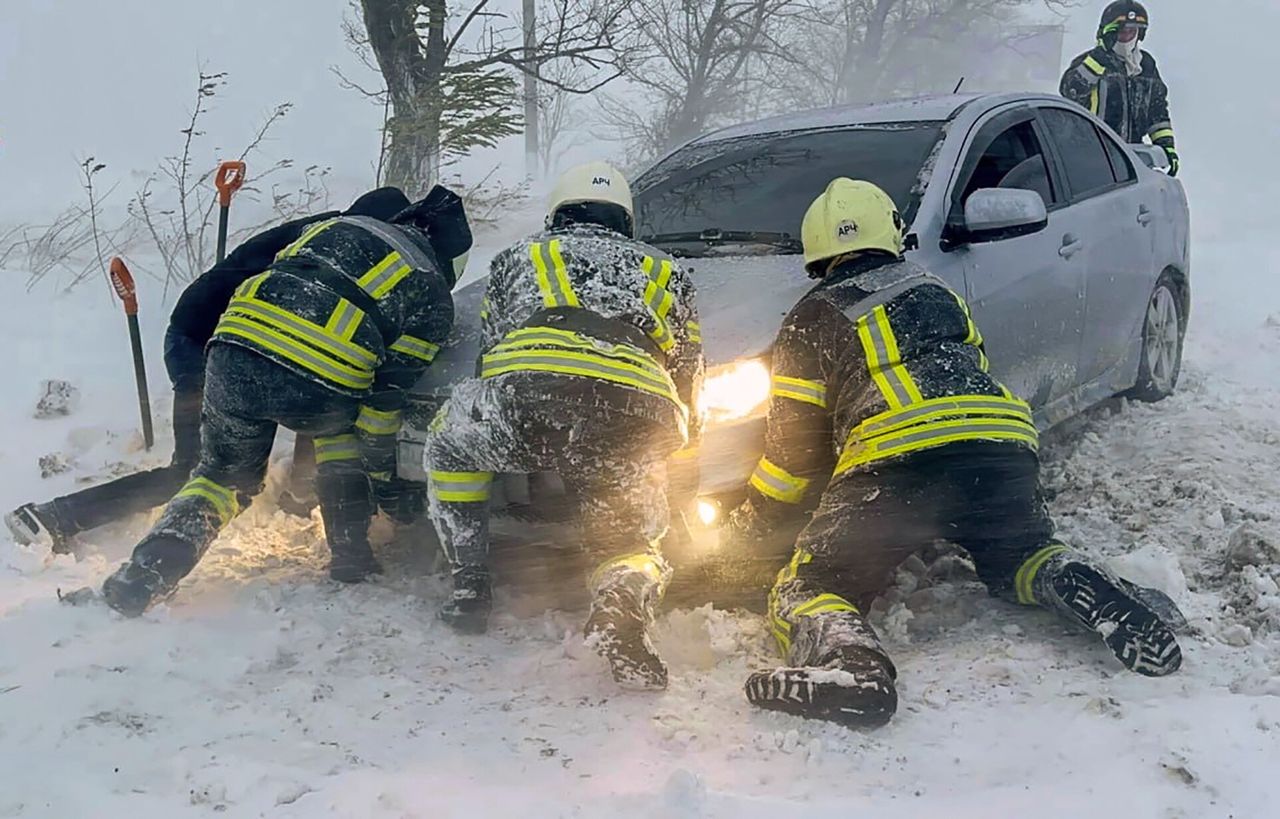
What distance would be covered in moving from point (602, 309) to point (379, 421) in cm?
100

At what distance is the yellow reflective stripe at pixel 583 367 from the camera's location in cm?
300

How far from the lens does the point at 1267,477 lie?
4.48 metres

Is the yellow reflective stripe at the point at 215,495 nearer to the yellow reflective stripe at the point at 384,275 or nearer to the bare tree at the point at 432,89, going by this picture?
the yellow reflective stripe at the point at 384,275

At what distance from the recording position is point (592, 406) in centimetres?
302

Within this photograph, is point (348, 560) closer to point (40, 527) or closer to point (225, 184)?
point (40, 527)

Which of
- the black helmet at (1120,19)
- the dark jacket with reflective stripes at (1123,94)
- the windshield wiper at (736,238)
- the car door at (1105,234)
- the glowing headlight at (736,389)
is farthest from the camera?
the dark jacket with reflective stripes at (1123,94)

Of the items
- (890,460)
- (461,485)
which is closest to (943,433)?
(890,460)

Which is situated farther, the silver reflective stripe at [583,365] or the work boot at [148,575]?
Answer: the work boot at [148,575]

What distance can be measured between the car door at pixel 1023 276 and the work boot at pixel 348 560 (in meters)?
2.39

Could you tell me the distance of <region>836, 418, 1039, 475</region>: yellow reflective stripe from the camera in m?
3.06

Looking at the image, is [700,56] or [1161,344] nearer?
[1161,344]

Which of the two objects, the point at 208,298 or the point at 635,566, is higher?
the point at 208,298

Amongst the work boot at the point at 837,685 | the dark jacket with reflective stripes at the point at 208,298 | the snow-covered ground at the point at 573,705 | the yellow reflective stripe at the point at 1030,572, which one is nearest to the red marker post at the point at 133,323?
the dark jacket with reflective stripes at the point at 208,298

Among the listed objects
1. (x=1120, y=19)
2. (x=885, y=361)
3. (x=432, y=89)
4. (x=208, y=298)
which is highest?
(x=1120, y=19)
